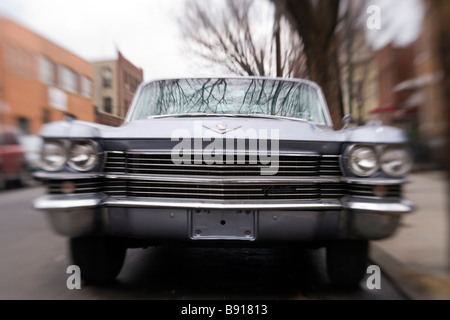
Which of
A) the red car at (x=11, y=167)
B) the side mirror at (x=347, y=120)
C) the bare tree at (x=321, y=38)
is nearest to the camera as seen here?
the side mirror at (x=347, y=120)

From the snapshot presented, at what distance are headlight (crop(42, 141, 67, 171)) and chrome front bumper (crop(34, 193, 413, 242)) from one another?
21 centimetres

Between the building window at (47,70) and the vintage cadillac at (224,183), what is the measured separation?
770 millimetres

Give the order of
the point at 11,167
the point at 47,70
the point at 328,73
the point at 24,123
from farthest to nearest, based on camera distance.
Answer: the point at 11,167
the point at 328,73
the point at 24,123
the point at 47,70

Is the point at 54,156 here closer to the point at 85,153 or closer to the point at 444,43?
the point at 85,153

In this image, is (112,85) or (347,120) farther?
(347,120)

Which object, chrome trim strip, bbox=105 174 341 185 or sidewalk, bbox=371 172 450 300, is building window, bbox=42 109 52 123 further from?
sidewalk, bbox=371 172 450 300

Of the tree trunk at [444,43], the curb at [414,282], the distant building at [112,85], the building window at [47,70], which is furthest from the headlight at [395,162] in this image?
the building window at [47,70]

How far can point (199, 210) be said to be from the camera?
2.78m

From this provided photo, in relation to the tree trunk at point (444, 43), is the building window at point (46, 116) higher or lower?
lower

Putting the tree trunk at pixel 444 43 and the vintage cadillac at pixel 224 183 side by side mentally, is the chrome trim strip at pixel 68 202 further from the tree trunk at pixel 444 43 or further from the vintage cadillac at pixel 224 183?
the tree trunk at pixel 444 43

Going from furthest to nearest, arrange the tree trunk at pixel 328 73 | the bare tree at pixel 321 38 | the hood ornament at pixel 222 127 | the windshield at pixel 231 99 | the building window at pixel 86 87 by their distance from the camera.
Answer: the bare tree at pixel 321 38, the tree trunk at pixel 328 73, the windshield at pixel 231 99, the building window at pixel 86 87, the hood ornament at pixel 222 127

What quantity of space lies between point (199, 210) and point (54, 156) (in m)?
1.07

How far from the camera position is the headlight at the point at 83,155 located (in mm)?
2811

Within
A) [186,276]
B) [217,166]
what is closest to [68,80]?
[217,166]
